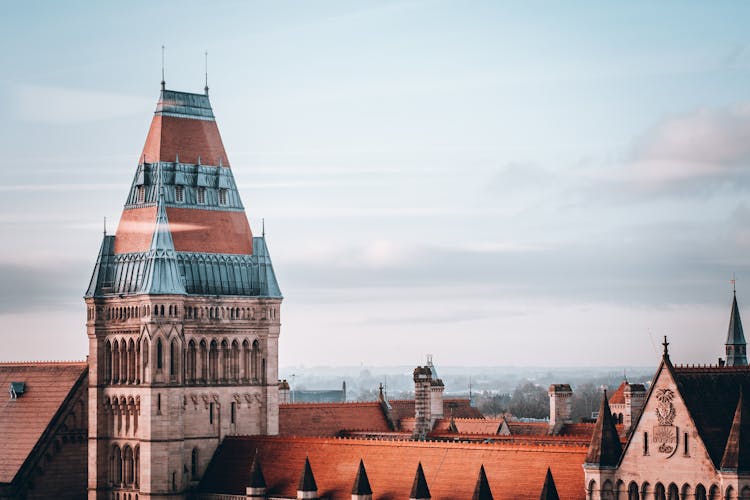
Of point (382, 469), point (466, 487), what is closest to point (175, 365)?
point (382, 469)

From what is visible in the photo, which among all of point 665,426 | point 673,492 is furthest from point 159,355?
point 673,492

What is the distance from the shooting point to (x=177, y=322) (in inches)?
4200

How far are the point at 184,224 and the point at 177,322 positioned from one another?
673 cm

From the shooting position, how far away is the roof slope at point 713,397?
256ft

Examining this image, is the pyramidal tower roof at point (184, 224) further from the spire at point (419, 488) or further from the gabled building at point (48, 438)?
the spire at point (419, 488)

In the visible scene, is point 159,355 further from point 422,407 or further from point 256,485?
point 422,407

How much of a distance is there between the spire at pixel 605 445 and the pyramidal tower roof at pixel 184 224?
35.1m

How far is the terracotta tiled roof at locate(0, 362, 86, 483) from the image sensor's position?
11225 cm

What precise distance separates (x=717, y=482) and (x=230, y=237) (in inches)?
1744

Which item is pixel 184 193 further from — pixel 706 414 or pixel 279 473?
pixel 706 414

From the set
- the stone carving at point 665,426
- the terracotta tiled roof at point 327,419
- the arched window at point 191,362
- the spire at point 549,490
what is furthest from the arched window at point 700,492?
the terracotta tiled roof at point 327,419

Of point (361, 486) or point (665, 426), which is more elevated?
point (665, 426)

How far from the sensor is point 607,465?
81375 millimetres

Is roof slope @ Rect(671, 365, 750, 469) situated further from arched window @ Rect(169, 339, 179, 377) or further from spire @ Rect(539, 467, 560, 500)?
arched window @ Rect(169, 339, 179, 377)
